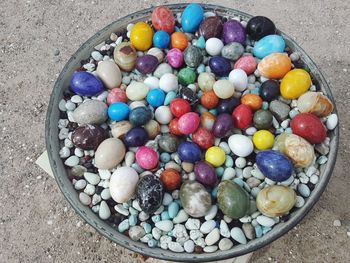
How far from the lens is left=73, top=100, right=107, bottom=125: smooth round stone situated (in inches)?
28.4

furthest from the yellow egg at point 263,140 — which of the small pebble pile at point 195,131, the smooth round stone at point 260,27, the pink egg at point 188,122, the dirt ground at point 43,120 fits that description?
the dirt ground at point 43,120

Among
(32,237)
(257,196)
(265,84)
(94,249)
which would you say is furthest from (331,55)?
(32,237)

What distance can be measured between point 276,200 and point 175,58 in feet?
1.06

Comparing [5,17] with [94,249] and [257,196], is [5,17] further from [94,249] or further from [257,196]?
[257,196]

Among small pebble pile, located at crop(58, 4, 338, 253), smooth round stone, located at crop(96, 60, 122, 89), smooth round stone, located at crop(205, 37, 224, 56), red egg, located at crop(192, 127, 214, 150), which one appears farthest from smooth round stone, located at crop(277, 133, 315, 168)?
smooth round stone, located at crop(96, 60, 122, 89)

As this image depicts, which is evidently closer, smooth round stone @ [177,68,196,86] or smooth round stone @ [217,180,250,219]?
smooth round stone @ [217,180,250,219]

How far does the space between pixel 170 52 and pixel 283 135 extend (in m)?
0.26

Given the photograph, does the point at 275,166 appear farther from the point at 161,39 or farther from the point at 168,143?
the point at 161,39

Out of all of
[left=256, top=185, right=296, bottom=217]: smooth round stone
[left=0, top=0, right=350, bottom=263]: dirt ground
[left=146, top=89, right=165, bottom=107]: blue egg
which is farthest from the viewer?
[left=0, top=0, right=350, bottom=263]: dirt ground

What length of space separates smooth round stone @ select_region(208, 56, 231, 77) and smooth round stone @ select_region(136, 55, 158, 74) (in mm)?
105

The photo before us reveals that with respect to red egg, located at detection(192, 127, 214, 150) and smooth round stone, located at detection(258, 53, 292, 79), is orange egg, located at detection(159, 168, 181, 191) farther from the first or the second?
smooth round stone, located at detection(258, 53, 292, 79)

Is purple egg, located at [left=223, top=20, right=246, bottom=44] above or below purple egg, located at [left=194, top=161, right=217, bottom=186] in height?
above

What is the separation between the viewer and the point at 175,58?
0.78m

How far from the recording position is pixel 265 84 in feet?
2.47
